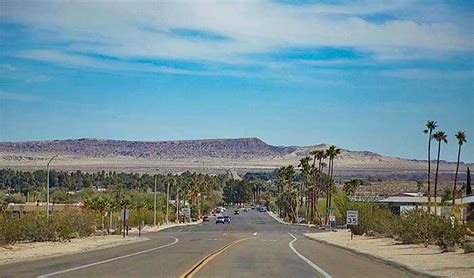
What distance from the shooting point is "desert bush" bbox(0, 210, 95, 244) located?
49188 mm

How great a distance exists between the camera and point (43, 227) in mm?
54719

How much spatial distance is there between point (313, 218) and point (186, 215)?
2355 cm

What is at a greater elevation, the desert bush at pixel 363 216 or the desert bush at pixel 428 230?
the desert bush at pixel 428 230

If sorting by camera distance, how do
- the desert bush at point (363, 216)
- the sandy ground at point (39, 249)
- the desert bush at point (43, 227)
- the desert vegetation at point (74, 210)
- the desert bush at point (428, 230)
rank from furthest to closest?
the desert bush at point (363, 216) < the desert vegetation at point (74, 210) < the desert bush at point (43, 227) < the desert bush at point (428, 230) < the sandy ground at point (39, 249)

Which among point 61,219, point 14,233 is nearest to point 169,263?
point 14,233

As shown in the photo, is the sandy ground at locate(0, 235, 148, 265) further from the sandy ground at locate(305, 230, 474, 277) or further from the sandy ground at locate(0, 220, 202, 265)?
the sandy ground at locate(305, 230, 474, 277)

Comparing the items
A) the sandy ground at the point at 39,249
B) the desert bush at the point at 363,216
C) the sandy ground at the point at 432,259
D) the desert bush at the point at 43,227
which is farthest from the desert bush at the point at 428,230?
the desert bush at the point at 43,227

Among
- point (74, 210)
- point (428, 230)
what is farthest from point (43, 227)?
point (428, 230)

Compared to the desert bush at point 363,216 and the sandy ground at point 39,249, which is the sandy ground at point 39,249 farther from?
the desert bush at point 363,216

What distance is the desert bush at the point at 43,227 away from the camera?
49188 millimetres

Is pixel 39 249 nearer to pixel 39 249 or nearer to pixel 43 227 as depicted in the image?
pixel 39 249

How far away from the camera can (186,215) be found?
150m

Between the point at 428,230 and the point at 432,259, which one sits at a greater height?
the point at 428,230

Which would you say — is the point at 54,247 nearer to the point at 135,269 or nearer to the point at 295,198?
the point at 135,269
